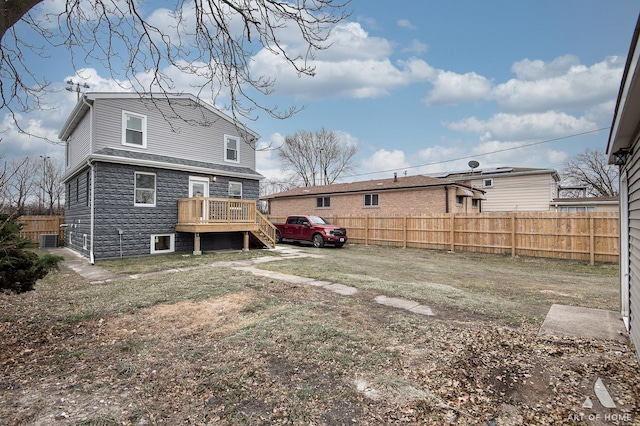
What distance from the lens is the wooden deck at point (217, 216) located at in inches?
472

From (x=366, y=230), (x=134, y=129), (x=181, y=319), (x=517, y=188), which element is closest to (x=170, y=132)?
(x=134, y=129)

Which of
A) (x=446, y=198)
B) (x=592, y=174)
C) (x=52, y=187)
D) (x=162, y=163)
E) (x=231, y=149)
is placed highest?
(x=592, y=174)

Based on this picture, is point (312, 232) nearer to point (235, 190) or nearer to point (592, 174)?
point (235, 190)

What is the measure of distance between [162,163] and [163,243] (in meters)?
3.13

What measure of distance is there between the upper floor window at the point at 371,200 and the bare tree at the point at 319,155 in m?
18.1

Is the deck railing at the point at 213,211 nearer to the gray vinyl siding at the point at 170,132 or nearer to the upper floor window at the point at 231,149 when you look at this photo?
the gray vinyl siding at the point at 170,132

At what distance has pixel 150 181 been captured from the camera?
12.2 metres

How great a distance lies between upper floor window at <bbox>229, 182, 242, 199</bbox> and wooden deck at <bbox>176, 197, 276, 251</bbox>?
1.47 m

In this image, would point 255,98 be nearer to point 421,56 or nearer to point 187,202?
point 187,202

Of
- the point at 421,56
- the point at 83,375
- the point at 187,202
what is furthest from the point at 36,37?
the point at 421,56

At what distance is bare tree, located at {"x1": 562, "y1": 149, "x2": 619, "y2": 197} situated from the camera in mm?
33406

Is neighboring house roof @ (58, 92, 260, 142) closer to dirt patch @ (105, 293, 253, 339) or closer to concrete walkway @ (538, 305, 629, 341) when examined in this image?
dirt patch @ (105, 293, 253, 339)

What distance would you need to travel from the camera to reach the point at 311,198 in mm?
23531

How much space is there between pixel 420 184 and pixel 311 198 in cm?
837
